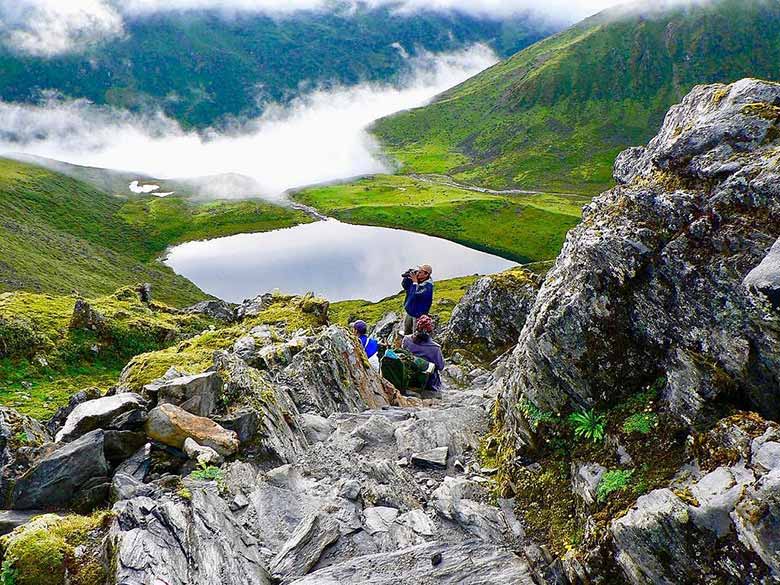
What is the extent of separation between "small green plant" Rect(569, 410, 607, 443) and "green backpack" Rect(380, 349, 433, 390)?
14.4 metres

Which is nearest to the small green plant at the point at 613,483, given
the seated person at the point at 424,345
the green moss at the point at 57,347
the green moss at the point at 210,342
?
the seated person at the point at 424,345

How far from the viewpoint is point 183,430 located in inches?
519

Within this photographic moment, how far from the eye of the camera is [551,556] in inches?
407

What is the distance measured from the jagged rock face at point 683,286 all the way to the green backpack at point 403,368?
12224 mm

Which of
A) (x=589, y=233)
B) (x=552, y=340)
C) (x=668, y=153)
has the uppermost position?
(x=668, y=153)

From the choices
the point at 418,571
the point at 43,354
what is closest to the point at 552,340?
the point at 418,571

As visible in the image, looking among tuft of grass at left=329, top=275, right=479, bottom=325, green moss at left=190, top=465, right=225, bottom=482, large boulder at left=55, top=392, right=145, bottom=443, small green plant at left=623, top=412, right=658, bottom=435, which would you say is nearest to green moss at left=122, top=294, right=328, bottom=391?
large boulder at left=55, top=392, right=145, bottom=443

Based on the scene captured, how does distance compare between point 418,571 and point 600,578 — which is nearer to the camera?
point 600,578

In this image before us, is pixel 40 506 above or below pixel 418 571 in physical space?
above

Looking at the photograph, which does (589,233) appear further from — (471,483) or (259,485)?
(259,485)

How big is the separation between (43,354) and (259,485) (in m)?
29.9

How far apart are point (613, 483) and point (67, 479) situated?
1183 cm

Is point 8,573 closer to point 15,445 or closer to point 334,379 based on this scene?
point 15,445

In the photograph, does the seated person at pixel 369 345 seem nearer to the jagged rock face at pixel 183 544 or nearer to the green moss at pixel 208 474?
the green moss at pixel 208 474
